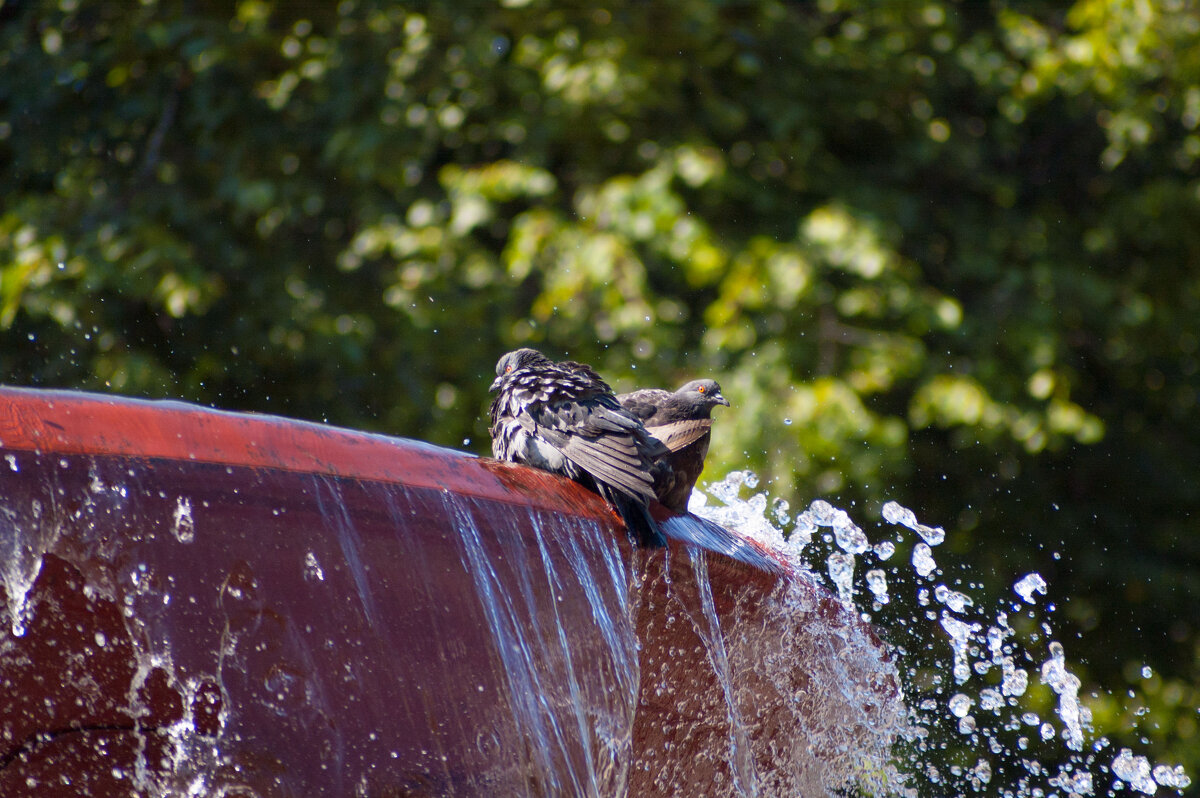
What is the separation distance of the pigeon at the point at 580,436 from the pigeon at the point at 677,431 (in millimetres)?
73

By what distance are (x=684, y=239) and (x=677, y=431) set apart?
8.42 ft

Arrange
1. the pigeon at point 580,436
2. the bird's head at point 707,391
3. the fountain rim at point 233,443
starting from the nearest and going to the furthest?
the fountain rim at point 233,443 → the pigeon at point 580,436 → the bird's head at point 707,391

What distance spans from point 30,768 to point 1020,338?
453 cm

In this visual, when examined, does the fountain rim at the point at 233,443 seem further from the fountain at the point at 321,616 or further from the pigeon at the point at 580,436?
the pigeon at the point at 580,436

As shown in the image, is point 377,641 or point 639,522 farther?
point 639,522

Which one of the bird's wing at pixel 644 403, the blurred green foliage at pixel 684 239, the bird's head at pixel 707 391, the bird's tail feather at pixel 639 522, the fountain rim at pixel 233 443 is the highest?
the fountain rim at pixel 233 443

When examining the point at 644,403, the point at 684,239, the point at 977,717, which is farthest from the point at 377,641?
the point at 977,717

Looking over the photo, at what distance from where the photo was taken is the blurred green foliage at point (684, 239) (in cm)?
486

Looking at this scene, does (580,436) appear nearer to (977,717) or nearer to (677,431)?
(677,431)

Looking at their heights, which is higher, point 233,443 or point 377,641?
point 233,443

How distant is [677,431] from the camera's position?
2332 millimetres

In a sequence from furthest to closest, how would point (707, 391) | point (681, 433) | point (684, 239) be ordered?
point (684, 239) < point (707, 391) < point (681, 433)

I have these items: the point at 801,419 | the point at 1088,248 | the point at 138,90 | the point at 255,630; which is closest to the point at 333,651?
the point at 255,630

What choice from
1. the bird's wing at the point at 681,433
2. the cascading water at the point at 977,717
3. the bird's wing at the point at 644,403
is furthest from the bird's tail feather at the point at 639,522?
the cascading water at the point at 977,717
